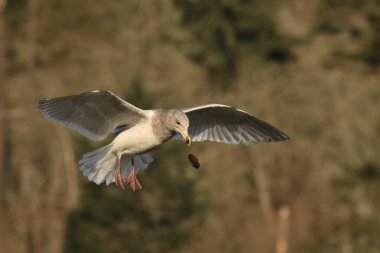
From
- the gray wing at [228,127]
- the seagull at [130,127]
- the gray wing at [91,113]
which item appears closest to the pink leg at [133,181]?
the seagull at [130,127]

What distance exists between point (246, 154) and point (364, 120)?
4.67 m

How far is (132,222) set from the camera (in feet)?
50.1

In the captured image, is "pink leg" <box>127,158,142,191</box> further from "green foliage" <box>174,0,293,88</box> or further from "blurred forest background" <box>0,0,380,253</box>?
"green foliage" <box>174,0,293,88</box>

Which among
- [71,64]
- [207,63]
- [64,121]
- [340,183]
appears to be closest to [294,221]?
[340,183]

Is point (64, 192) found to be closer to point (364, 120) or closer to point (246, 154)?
point (246, 154)

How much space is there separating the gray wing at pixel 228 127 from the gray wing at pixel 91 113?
0.66 metres

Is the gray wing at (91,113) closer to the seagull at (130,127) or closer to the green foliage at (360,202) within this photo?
the seagull at (130,127)

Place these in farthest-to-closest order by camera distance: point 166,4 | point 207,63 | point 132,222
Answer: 1. point 207,63
2. point 166,4
3. point 132,222

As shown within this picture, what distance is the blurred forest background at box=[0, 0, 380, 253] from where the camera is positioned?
50.6ft

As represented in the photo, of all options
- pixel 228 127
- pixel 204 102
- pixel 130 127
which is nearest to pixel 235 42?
pixel 204 102

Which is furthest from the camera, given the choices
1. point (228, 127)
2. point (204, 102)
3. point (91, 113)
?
point (204, 102)

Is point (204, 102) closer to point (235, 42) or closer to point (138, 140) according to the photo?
point (235, 42)

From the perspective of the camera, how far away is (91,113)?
7.29 meters

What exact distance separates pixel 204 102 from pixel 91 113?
13653 millimetres
